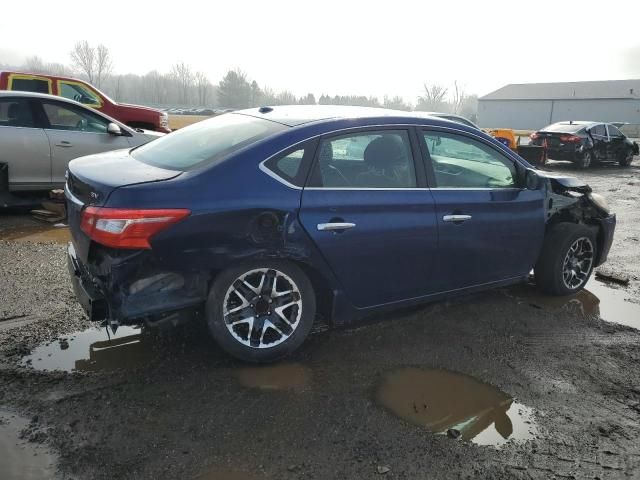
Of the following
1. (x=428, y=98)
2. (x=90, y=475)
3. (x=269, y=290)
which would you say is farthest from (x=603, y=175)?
(x=428, y=98)

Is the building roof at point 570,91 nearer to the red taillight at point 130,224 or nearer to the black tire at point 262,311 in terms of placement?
the black tire at point 262,311

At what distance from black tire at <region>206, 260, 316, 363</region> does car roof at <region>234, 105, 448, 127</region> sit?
1023 mm

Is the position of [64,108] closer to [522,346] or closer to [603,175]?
[522,346]

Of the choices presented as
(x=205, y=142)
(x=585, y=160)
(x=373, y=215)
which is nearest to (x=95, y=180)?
(x=205, y=142)

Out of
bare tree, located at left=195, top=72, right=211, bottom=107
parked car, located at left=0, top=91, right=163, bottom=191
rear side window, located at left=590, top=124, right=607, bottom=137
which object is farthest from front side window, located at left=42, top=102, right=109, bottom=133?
bare tree, located at left=195, top=72, right=211, bottom=107

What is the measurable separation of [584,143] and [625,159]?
2.81m

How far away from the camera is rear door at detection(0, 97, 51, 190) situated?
697 centimetres

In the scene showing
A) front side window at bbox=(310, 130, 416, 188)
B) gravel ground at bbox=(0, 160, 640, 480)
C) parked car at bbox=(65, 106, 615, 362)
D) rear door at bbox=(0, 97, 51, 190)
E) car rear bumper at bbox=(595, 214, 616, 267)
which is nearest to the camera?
gravel ground at bbox=(0, 160, 640, 480)

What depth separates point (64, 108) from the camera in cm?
749

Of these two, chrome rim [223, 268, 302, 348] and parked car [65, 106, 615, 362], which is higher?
parked car [65, 106, 615, 362]

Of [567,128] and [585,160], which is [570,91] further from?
[585,160]

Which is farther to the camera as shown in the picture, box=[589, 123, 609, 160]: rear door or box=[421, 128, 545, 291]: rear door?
box=[589, 123, 609, 160]: rear door

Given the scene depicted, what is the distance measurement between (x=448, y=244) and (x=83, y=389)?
2624 mm

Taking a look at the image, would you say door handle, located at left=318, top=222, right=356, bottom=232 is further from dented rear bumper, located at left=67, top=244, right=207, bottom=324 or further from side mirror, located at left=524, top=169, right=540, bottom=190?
side mirror, located at left=524, top=169, right=540, bottom=190
